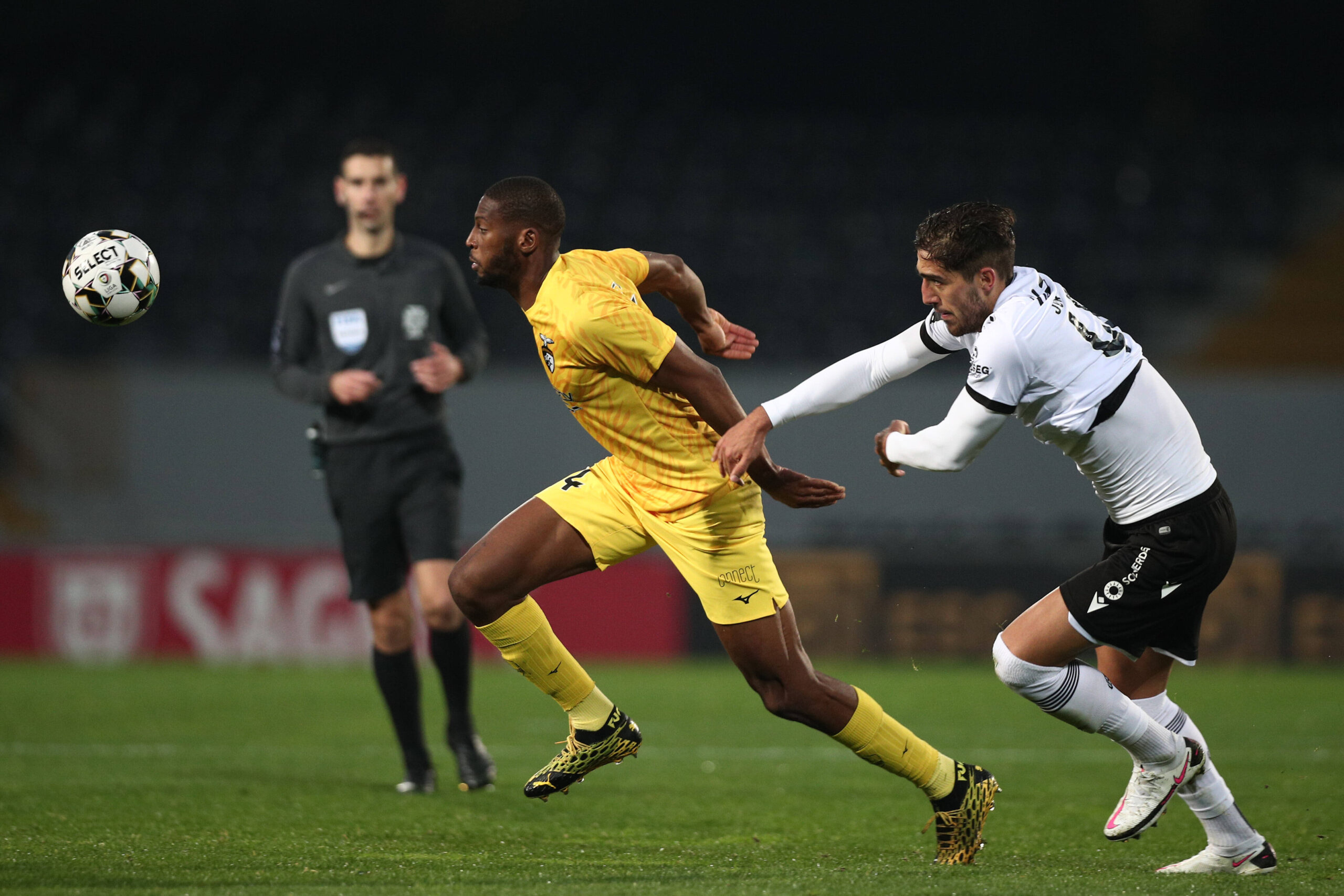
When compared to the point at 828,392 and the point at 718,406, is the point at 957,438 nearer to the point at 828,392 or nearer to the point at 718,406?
the point at 828,392

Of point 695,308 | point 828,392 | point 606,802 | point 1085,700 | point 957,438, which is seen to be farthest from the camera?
point 606,802

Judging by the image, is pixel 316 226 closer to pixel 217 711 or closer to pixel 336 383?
pixel 217 711

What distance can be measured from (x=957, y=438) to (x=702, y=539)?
0.94 meters

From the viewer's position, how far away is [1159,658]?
443 cm

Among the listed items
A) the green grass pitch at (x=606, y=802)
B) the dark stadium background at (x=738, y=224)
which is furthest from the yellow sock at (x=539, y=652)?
the dark stadium background at (x=738, y=224)

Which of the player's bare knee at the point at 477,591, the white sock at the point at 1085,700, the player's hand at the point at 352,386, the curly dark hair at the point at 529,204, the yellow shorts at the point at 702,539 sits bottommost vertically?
the white sock at the point at 1085,700

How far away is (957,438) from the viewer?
3.84 meters

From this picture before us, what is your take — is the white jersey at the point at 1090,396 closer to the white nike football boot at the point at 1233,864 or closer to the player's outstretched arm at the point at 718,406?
the player's outstretched arm at the point at 718,406

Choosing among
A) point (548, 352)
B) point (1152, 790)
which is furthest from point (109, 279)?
point (1152, 790)

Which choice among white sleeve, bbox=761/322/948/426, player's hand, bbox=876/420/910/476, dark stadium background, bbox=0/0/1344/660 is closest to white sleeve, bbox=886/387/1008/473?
player's hand, bbox=876/420/910/476

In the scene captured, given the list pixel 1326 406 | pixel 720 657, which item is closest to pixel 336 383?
pixel 720 657

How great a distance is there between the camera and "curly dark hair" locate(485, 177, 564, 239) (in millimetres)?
4367

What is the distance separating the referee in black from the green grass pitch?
1.54 feet

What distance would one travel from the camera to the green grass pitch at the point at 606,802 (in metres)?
4.00
